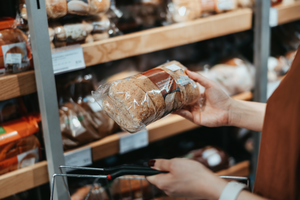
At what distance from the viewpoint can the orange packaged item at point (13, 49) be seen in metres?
0.98

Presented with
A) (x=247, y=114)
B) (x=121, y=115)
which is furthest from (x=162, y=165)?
(x=247, y=114)

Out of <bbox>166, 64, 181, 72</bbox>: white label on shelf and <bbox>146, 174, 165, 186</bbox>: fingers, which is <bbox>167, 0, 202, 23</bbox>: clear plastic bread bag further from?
<bbox>146, 174, 165, 186</bbox>: fingers

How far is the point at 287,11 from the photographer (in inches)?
60.1

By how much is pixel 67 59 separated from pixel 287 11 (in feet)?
3.98

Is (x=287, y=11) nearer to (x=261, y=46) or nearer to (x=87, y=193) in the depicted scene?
(x=261, y=46)

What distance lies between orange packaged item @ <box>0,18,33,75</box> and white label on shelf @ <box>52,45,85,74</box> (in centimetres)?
11

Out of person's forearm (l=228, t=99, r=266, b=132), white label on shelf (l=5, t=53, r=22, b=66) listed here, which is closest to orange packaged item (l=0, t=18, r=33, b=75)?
white label on shelf (l=5, t=53, r=22, b=66)

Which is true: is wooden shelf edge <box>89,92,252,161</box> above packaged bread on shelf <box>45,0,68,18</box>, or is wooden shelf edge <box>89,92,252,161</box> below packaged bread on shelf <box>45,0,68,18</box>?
below

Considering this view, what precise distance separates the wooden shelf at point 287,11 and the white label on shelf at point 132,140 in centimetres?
97

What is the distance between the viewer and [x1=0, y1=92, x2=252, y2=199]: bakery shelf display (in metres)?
1.01

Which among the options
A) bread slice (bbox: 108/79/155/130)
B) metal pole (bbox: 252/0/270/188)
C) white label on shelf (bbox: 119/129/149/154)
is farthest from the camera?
metal pole (bbox: 252/0/270/188)

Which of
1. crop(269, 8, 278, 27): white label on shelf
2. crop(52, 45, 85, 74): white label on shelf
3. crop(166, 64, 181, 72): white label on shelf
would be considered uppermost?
crop(269, 8, 278, 27): white label on shelf

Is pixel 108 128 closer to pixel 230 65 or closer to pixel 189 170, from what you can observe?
pixel 189 170

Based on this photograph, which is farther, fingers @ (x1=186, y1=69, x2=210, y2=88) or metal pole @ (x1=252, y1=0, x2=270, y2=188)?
metal pole @ (x1=252, y1=0, x2=270, y2=188)
